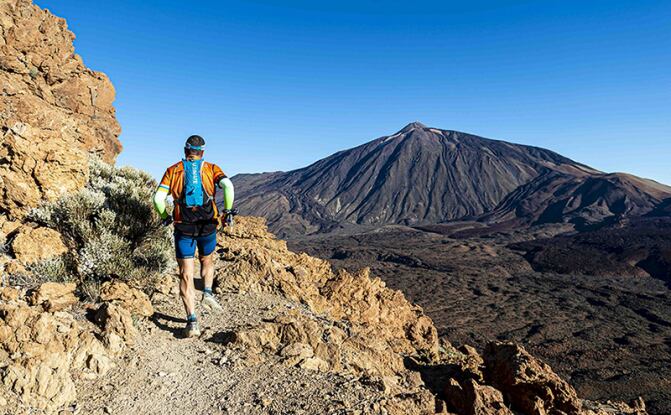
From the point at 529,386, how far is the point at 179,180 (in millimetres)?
3480

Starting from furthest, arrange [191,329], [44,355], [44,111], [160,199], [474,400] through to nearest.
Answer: [44,111]
[191,329]
[160,199]
[474,400]
[44,355]

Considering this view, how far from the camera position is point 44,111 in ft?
22.8

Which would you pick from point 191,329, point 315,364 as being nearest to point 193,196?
point 191,329

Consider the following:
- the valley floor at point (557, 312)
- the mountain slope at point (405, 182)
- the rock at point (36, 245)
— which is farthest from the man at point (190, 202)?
the mountain slope at point (405, 182)

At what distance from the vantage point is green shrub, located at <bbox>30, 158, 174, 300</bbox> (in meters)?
3.98

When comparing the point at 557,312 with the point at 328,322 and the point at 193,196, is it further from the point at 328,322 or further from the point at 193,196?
the point at 193,196

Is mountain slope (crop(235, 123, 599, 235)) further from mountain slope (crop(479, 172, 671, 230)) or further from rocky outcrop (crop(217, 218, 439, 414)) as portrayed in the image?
rocky outcrop (crop(217, 218, 439, 414))

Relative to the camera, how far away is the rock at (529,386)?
3527 mm

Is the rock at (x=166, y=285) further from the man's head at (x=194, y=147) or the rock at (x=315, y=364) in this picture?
the rock at (x=315, y=364)

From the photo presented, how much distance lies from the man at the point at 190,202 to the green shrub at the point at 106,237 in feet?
3.38

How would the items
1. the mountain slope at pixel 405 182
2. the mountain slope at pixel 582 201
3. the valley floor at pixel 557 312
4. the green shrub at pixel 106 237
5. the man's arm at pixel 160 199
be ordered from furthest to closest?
the mountain slope at pixel 405 182, the mountain slope at pixel 582 201, the valley floor at pixel 557 312, the green shrub at pixel 106 237, the man's arm at pixel 160 199

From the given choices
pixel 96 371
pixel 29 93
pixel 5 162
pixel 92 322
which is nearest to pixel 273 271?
pixel 92 322

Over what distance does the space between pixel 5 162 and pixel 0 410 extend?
3210mm

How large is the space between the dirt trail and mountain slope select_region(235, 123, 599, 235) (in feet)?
212
